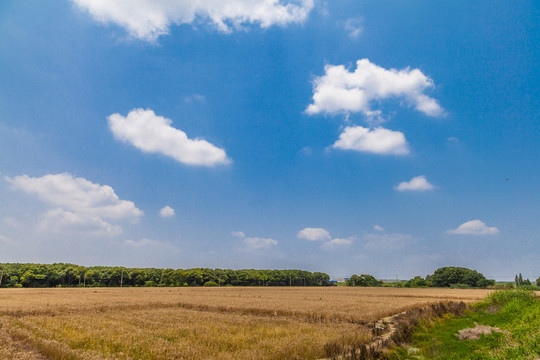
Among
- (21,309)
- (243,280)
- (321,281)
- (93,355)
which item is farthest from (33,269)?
(321,281)

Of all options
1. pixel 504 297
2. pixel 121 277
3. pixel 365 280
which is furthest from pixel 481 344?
pixel 365 280

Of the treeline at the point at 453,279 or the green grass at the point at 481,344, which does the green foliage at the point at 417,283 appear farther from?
the green grass at the point at 481,344

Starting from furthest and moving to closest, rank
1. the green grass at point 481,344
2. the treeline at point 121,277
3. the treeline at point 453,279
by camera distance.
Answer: the treeline at point 453,279
the treeline at point 121,277
the green grass at point 481,344

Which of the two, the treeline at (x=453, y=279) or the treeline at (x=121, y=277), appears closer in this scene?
the treeline at (x=121, y=277)

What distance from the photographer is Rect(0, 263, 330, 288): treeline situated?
9056cm

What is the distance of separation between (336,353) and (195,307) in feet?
81.5

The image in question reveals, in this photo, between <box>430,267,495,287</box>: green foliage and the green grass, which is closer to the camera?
the green grass

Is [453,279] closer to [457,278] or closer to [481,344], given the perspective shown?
[457,278]

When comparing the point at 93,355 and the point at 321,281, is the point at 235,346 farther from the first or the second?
the point at 321,281

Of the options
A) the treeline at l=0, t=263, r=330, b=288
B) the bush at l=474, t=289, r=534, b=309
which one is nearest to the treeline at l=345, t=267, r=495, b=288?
the treeline at l=0, t=263, r=330, b=288

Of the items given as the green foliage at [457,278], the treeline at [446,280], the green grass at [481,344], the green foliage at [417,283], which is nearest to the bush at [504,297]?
the green grass at [481,344]

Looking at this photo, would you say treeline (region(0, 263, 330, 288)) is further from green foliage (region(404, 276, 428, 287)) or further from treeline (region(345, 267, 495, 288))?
green foliage (region(404, 276, 428, 287))

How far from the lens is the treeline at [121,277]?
90.6 m

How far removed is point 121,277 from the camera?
4008 inches
